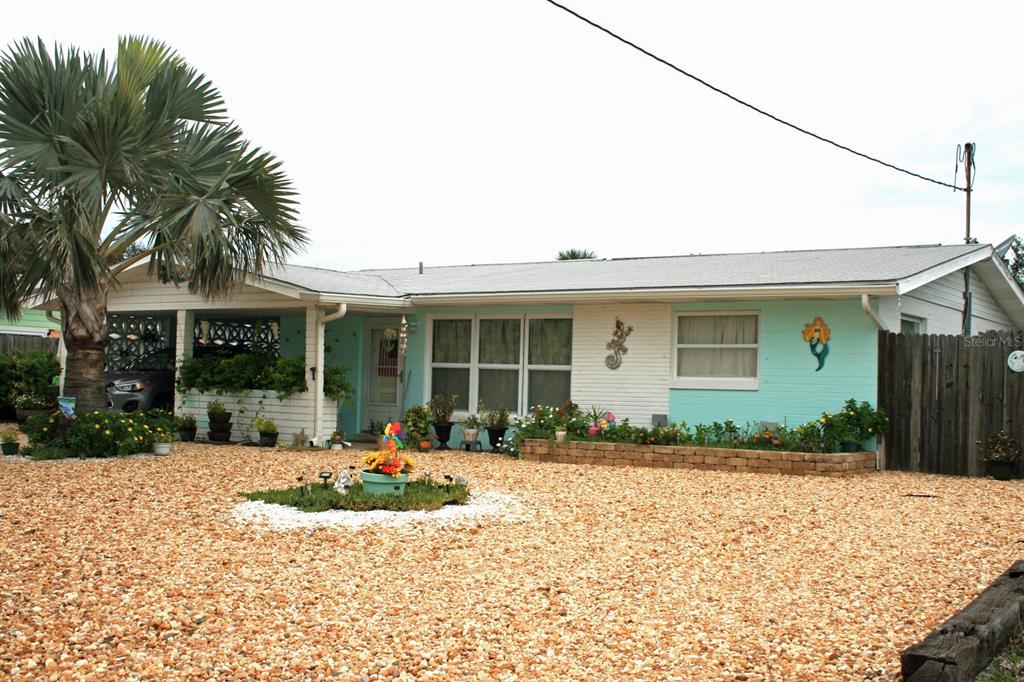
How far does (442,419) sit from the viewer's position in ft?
49.6

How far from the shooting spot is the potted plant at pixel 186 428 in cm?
1549

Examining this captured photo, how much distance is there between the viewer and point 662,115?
13500 mm

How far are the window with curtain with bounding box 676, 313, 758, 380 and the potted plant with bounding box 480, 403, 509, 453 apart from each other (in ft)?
9.15

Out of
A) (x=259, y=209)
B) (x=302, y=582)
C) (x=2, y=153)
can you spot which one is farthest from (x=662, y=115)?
(x=302, y=582)

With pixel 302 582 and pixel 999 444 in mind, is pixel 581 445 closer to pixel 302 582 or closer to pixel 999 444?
pixel 999 444

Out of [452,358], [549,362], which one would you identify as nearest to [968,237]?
[549,362]

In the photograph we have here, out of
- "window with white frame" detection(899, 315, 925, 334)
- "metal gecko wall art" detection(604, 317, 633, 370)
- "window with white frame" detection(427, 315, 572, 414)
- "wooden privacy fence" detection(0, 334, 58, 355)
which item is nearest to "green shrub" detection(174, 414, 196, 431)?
"window with white frame" detection(427, 315, 572, 414)

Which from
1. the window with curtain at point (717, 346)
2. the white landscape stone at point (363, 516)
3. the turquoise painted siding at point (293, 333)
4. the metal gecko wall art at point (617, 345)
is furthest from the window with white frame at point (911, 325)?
the turquoise painted siding at point (293, 333)

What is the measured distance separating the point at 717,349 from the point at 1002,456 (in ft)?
12.8

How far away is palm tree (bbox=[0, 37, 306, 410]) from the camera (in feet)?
37.8

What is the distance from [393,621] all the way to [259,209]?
8.66 metres

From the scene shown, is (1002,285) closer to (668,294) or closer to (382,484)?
(668,294)

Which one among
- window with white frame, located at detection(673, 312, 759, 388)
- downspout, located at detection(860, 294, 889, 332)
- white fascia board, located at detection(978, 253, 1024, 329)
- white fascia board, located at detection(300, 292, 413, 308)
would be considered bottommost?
window with white frame, located at detection(673, 312, 759, 388)

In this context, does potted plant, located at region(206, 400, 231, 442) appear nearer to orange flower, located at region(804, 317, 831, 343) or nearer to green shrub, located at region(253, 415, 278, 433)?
green shrub, located at region(253, 415, 278, 433)
